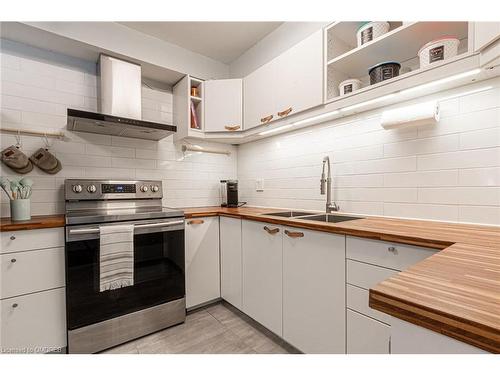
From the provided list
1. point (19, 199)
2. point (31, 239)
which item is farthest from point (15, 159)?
point (31, 239)

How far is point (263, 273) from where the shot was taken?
5.51 feet

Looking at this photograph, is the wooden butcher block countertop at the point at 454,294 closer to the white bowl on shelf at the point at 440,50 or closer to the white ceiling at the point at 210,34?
the white bowl on shelf at the point at 440,50

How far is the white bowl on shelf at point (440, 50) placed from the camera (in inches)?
44.4

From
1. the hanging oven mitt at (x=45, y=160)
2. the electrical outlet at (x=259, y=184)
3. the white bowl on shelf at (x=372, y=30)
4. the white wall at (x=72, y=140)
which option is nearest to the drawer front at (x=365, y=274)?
the white bowl on shelf at (x=372, y=30)

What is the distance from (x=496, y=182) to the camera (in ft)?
3.90

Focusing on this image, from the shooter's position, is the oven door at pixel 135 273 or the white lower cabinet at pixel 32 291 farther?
the oven door at pixel 135 273

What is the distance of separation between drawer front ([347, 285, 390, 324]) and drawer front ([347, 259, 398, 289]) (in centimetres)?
Result: 3

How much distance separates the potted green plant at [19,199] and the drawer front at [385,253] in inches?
75.1

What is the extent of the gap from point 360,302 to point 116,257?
1.43 m

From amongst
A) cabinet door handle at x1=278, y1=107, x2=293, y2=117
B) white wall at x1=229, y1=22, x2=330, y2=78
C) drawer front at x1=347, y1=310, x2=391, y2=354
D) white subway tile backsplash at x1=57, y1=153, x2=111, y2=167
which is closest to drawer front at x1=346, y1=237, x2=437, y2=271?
drawer front at x1=347, y1=310, x2=391, y2=354

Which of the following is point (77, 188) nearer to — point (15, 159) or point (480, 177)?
point (15, 159)

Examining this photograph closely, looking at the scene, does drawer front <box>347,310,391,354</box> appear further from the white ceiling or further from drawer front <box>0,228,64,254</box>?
the white ceiling

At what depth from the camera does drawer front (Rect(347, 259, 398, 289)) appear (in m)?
1.05

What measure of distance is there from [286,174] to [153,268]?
1.36 metres
